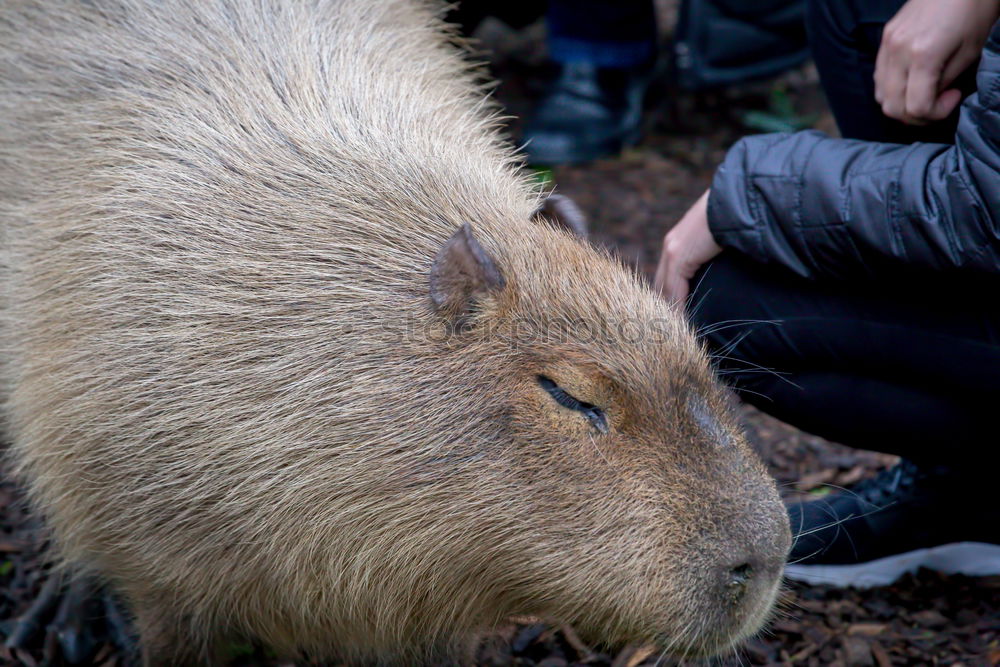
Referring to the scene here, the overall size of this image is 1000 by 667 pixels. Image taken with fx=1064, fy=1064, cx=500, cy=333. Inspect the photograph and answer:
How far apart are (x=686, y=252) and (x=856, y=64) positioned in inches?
28.1

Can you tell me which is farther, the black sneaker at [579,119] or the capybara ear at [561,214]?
the black sneaker at [579,119]

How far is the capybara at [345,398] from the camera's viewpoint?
212cm

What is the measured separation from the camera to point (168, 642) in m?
2.59

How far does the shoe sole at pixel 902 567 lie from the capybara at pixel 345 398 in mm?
1212

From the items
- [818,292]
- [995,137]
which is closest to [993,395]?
[818,292]

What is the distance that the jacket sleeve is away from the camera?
7.68 feet

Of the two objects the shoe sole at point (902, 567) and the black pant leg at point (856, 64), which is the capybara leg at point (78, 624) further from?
the black pant leg at point (856, 64)

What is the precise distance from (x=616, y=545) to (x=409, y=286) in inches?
27.4

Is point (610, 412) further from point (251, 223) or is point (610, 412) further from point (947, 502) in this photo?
point (947, 502)

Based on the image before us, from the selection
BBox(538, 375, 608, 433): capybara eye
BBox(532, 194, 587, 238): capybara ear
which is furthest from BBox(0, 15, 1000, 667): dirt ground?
BBox(538, 375, 608, 433): capybara eye

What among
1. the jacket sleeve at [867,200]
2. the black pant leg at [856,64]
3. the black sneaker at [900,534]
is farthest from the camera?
the black sneaker at [900,534]

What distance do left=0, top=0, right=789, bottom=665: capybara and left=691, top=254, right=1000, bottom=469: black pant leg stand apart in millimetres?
579

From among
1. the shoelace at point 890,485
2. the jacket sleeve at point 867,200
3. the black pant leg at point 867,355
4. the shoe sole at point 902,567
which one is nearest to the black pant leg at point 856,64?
the jacket sleeve at point 867,200

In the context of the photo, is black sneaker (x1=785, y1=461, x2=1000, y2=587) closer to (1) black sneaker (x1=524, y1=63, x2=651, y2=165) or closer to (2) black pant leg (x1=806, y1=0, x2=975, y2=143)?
(2) black pant leg (x1=806, y1=0, x2=975, y2=143)
